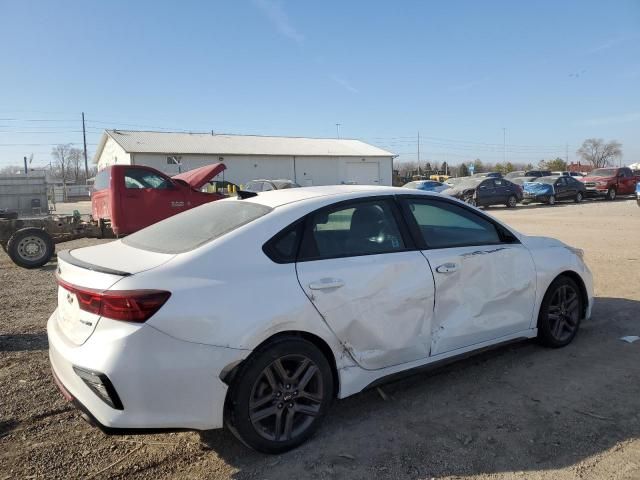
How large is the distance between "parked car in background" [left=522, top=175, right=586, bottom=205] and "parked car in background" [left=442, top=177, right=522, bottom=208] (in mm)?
1675

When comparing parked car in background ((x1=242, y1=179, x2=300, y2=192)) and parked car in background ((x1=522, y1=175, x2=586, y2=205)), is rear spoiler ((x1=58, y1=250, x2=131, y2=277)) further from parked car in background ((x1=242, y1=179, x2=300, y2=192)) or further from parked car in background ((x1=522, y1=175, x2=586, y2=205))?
parked car in background ((x1=522, y1=175, x2=586, y2=205))

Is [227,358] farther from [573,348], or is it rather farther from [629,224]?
[629,224]

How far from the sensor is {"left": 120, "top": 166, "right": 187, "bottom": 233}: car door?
35.9 ft

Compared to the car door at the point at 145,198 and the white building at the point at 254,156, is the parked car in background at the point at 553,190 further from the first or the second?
the car door at the point at 145,198

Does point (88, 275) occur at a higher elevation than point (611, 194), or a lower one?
higher

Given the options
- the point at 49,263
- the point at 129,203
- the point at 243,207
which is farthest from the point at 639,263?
the point at 49,263

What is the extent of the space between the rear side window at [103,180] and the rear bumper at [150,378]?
916cm

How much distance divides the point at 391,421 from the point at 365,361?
19.0 inches

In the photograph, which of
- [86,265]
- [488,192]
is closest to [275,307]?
[86,265]

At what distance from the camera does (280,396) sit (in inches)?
122

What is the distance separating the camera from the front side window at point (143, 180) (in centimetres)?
1096

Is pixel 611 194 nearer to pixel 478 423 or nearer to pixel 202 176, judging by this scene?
pixel 202 176

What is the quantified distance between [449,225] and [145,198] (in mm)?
8424

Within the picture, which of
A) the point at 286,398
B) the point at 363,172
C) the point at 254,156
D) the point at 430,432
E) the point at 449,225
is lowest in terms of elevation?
the point at 430,432
